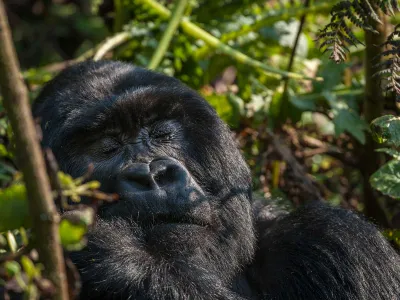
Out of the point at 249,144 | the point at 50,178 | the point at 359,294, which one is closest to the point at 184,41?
the point at 249,144

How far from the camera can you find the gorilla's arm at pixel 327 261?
95.5 inches

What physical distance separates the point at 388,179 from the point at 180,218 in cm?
92

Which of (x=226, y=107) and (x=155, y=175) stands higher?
(x=226, y=107)

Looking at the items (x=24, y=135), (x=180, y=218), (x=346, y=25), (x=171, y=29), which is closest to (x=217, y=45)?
(x=171, y=29)

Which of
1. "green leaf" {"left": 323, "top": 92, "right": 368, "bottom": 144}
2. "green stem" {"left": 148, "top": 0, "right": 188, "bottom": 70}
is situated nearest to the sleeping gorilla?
"green leaf" {"left": 323, "top": 92, "right": 368, "bottom": 144}

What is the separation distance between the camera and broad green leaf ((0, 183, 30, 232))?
144 centimetres

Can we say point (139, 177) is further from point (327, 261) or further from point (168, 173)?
point (327, 261)

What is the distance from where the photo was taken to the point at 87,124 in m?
2.57

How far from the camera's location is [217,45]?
13.4 ft

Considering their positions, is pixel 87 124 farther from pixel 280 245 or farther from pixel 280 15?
pixel 280 15

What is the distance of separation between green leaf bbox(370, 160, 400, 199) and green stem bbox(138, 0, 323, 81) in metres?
1.18

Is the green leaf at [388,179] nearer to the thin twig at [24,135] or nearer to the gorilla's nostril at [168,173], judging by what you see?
the gorilla's nostril at [168,173]

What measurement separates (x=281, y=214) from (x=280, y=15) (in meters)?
1.51

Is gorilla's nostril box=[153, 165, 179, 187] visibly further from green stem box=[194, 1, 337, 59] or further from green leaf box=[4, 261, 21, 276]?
green stem box=[194, 1, 337, 59]
